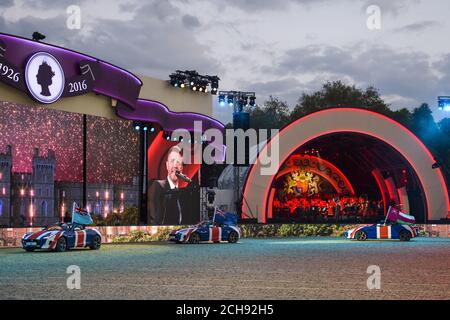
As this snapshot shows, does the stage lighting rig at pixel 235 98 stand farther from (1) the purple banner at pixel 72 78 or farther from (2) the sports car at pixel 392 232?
(2) the sports car at pixel 392 232

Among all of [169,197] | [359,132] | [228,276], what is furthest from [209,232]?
[228,276]

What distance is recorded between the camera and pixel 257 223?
130ft

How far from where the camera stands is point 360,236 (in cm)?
3372

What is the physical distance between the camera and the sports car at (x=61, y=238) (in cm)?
2383

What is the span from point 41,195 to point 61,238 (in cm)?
614

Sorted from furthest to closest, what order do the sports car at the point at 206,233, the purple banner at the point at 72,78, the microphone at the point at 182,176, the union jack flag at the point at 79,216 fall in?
the microphone at the point at 182,176 → the sports car at the point at 206,233 → the purple banner at the point at 72,78 → the union jack flag at the point at 79,216

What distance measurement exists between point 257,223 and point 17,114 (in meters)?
16.0

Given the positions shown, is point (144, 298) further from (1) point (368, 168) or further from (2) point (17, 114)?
(1) point (368, 168)

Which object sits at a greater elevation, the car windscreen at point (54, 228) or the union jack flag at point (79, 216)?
the union jack flag at point (79, 216)

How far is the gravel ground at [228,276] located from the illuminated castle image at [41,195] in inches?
267

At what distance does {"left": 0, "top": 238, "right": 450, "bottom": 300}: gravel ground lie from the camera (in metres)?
11.5

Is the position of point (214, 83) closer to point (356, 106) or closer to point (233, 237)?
point (233, 237)

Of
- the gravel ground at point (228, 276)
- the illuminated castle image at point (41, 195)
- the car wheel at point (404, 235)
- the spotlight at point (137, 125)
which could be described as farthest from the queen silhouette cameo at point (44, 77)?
the car wheel at point (404, 235)
